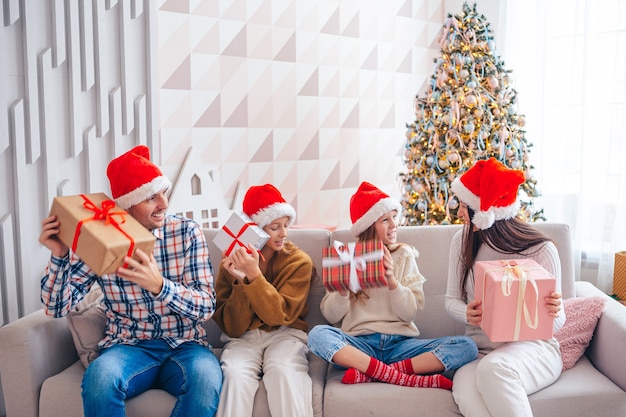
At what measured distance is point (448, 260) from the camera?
9.21 feet

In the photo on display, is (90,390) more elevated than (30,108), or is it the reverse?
(30,108)

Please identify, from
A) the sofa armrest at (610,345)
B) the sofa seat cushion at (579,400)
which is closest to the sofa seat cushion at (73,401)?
the sofa seat cushion at (579,400)

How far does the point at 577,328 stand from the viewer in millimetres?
2512

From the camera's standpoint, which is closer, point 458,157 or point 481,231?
point 481,231

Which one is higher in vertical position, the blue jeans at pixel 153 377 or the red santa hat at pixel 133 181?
the red santa hat at pixel 133 181

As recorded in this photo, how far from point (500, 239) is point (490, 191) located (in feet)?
0.67

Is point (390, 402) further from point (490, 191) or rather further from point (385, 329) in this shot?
point (490, 191)

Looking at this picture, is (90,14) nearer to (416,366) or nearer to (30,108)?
(30,108)

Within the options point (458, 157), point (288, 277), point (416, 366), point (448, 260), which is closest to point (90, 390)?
point (288, 277)

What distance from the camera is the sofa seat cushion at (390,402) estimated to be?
7.37 ft

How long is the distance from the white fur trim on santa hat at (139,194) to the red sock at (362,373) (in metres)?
0.94

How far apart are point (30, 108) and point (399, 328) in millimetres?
1889

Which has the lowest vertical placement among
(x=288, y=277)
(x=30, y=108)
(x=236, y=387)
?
(x=236, y=387)

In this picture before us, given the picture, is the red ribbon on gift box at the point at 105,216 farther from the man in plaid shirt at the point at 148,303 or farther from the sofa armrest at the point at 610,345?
the sofa armrest at the point at 610,345
